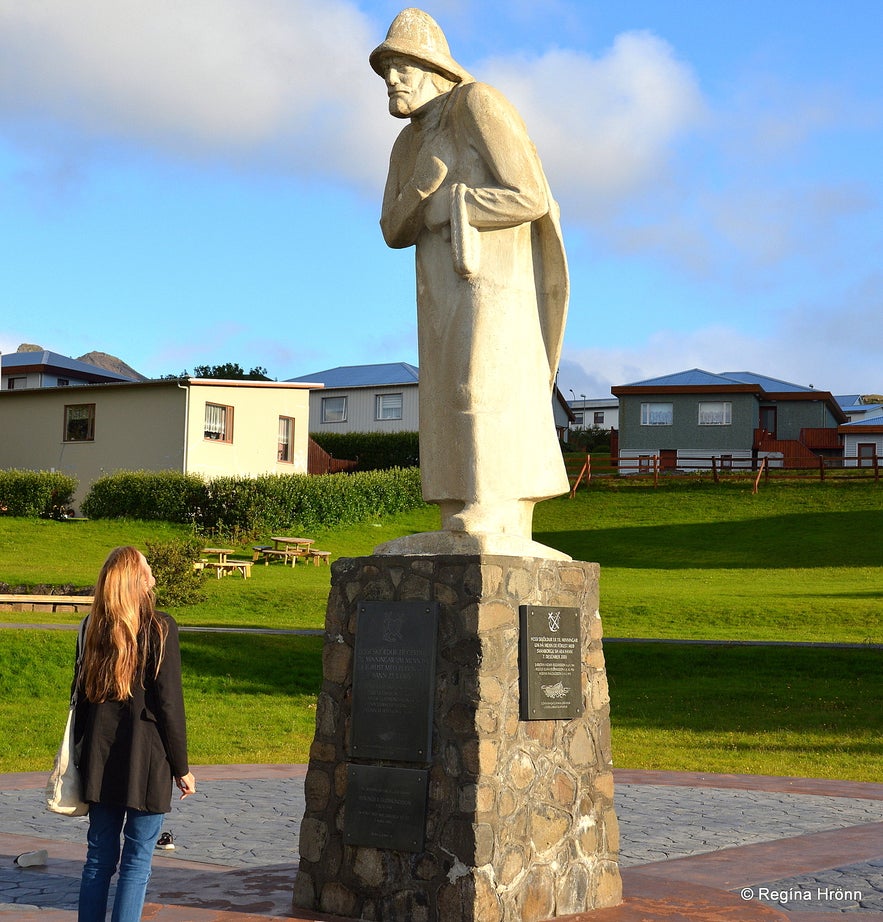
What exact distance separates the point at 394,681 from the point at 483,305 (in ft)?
6.63

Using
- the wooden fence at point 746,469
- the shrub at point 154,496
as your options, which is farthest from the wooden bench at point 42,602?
the wooden fence at point 746,469

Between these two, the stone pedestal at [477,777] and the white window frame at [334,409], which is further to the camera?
the white window frame at [334,409]

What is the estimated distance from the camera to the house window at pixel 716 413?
58.4 meters

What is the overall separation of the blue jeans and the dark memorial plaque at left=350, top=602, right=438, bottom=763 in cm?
136

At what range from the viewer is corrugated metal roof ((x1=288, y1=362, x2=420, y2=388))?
57.4 metres

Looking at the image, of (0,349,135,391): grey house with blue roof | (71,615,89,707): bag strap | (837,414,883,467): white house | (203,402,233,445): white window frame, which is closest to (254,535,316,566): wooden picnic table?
(203,402,233,445): white window frame

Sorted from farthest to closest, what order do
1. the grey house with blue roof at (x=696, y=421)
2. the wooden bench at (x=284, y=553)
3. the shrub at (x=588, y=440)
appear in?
the shrub at (x=588, y=440)
the grey house with blue roof at (x=696, y=421)
the wooden bench at (x=284, y=553)

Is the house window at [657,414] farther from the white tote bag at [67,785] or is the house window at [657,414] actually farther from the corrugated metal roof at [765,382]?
the white tote bag at [67,785]

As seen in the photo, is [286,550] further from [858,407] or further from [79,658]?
[858,407]

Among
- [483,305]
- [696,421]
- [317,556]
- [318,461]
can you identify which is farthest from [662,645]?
[696,421]

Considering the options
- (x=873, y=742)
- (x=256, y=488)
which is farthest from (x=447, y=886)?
(x=256, y=488)

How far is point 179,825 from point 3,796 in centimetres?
206

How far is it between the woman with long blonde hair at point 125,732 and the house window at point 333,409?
2087 inches

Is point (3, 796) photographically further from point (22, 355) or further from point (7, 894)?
point (22, 355)
